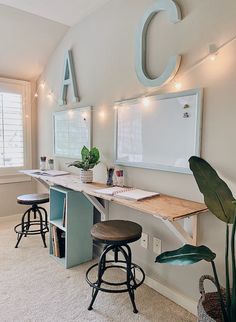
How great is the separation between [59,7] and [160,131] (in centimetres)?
170

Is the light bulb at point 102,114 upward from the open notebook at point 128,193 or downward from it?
upward

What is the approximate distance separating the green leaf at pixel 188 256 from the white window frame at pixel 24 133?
3011 millimetres

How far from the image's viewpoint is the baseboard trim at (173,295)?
6.18 feet

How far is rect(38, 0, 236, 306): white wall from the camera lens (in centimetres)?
164

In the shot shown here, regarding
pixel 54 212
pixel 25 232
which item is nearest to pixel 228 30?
pixel 54 212

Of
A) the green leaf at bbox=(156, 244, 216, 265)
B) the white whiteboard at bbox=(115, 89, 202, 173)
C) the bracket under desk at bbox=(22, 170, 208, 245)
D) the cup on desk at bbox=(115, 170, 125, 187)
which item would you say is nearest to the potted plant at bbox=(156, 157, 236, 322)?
the green leaf at bbox=(156, 244, 216, 265)

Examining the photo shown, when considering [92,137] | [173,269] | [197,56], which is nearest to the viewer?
[197,56]

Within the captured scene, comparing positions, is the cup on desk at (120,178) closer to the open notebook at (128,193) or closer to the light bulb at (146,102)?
the open notebook at (128,193)

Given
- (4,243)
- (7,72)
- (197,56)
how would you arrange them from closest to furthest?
(197,56)
(4,243)
(7,72)

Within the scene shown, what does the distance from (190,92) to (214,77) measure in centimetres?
19

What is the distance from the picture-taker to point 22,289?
215 cm

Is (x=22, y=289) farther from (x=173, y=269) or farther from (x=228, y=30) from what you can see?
(x=228, y=30)

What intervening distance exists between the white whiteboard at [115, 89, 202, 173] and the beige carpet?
1045 mm

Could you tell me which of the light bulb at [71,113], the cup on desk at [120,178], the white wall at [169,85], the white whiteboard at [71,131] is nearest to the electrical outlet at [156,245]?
the white wall at [169,85]
